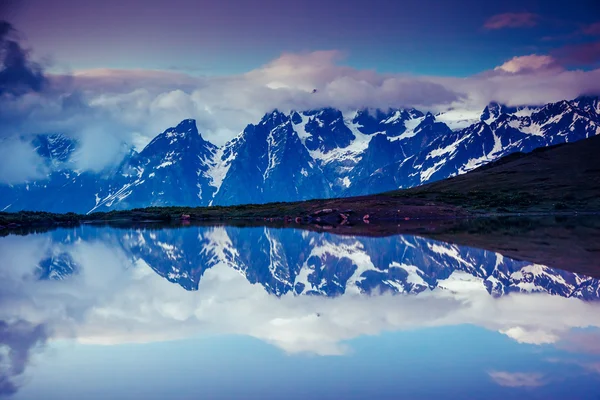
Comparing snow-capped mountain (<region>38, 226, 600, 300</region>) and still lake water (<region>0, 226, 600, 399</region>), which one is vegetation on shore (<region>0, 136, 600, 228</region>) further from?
still lake water (<region>0, 226, 600, 399</region>)

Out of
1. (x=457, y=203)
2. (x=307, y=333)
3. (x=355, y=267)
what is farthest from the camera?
(x=457, y=203)

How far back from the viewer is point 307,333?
23844mm

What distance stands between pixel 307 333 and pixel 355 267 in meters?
21.4

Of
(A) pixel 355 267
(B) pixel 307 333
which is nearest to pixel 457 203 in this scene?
(A) pixel 355 267

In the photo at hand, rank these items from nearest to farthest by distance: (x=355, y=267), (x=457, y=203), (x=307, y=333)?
(x=307, y=333)
(x=355, y=267)
(x=457, y=203)

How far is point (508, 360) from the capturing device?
19625 mm

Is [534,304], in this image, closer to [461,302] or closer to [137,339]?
[461,302]

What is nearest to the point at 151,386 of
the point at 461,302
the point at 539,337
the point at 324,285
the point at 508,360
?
the point at 508,360

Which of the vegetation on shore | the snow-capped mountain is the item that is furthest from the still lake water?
the vegetation on shore

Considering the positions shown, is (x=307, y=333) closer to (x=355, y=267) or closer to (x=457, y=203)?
(x=355, y=267)

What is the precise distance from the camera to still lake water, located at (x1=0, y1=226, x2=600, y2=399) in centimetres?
1794

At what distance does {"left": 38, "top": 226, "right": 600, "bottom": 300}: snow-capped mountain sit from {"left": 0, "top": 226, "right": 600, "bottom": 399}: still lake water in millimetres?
249

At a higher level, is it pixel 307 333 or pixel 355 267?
pixel 355 267

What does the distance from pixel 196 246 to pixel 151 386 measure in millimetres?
51307
